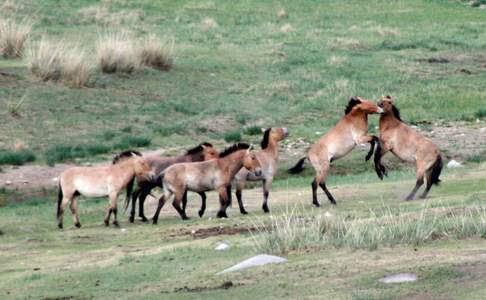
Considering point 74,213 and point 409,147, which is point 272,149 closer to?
point 409,147

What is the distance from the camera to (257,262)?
42.6ft

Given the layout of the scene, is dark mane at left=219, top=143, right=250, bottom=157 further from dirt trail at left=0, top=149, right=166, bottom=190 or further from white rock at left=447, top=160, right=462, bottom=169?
white rock at left=447, top=160, right=462, bottom=169

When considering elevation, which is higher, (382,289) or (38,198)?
(382,289)

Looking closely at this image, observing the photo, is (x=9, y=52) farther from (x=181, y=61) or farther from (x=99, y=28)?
(x=99, y=28)

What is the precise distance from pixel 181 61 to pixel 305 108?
5.74 meters

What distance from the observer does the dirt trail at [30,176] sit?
22719mm

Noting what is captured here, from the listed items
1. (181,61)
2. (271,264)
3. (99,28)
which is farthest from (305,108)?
(271,264)

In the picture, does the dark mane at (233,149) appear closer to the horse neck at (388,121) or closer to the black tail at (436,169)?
the horse neck at (388,121)

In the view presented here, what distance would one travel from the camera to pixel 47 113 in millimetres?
27641

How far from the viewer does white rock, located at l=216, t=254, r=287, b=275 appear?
12.9 metres

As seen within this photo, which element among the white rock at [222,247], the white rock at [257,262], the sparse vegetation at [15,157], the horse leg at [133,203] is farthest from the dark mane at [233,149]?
the sparse vegetation at [15,157]

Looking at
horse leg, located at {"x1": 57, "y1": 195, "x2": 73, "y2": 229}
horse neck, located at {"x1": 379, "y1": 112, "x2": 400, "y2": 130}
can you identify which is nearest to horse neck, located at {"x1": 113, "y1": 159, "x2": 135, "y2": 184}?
horse leg, located at {"x1": 57, "y1": 195, "x2": 73, "y2": 229}

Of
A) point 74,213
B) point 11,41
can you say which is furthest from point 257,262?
point 11,41

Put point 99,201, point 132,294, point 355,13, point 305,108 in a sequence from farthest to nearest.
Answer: point 355,13, point 305,108, point 99,201, point 132,294
